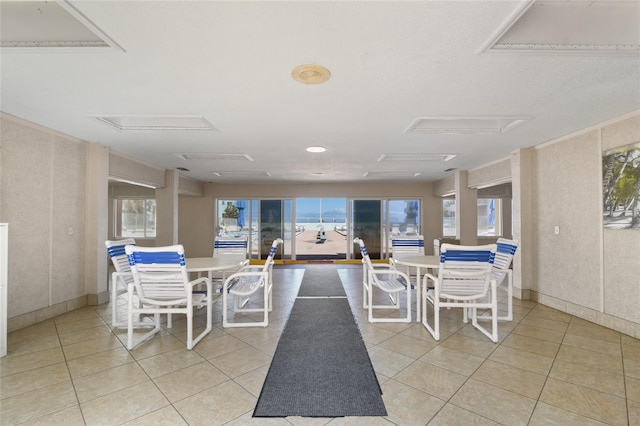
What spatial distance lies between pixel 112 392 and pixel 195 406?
71cm

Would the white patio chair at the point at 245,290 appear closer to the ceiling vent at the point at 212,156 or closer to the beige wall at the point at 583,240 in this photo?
the ceiling vent at the point at 212,156

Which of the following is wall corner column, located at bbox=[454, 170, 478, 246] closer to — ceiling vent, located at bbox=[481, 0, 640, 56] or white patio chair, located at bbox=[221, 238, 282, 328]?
ceiling vent, located at bbox=[481, 0, 640, 56]

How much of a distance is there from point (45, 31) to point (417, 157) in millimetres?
5169

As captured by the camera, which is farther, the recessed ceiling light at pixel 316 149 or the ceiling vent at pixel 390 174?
the ceiling vent at pixel 390 174

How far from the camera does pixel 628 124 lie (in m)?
3.12

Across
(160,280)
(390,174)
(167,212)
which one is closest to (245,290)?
(160,280)

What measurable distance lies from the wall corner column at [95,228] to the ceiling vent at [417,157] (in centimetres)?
478

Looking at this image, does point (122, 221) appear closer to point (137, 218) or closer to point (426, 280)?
point (137, 218)

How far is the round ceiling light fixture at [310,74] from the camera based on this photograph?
214cm

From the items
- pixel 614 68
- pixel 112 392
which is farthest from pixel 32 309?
pixel 614 68

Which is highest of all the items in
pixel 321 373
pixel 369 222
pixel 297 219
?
pixel 297 219

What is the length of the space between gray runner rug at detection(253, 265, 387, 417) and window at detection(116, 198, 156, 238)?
7.63 meters

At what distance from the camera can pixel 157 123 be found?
3607 millimetres

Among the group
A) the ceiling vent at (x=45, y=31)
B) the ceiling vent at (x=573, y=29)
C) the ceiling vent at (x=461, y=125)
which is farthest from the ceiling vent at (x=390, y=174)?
the ceiling vent at (x=45, y=31)
